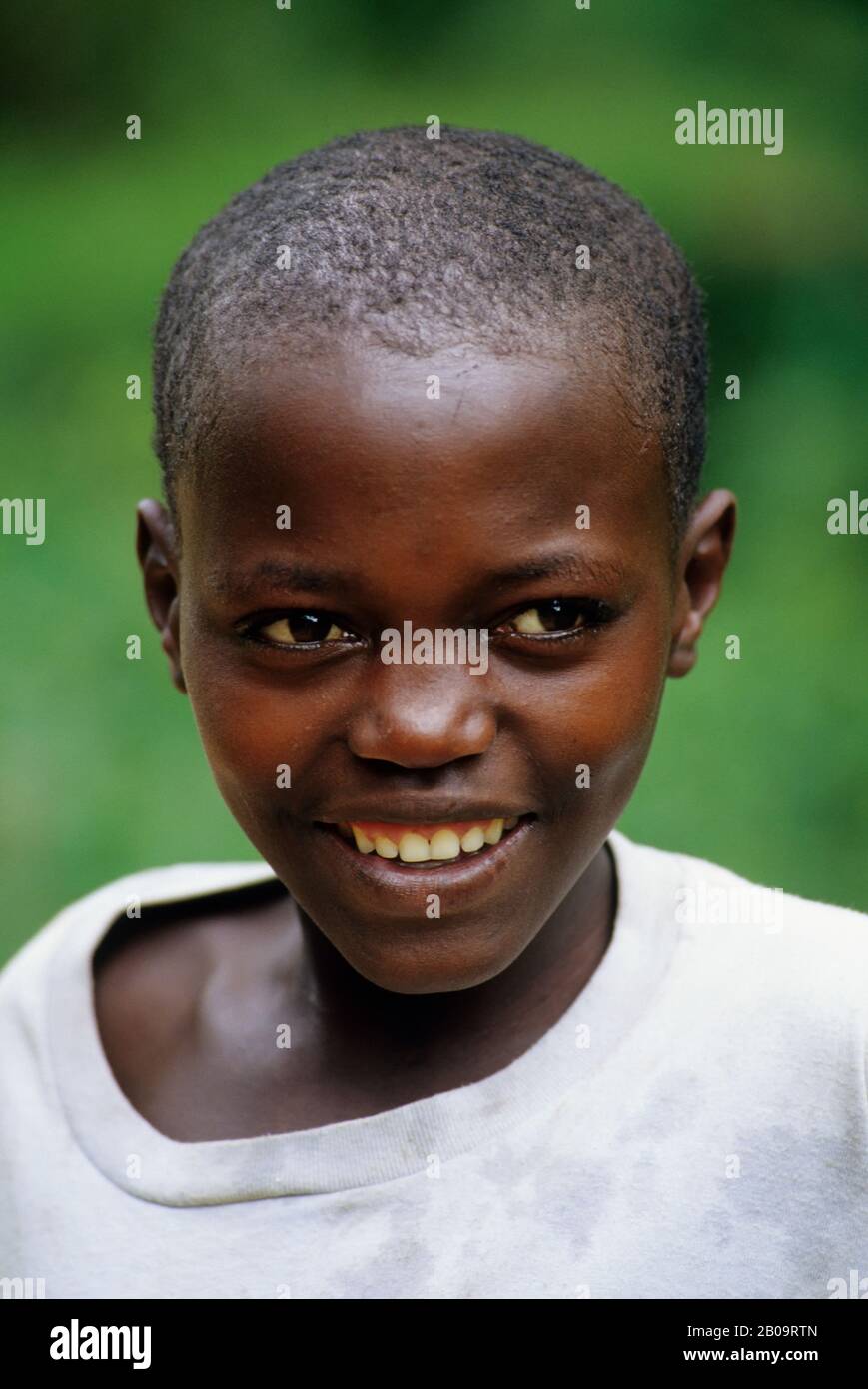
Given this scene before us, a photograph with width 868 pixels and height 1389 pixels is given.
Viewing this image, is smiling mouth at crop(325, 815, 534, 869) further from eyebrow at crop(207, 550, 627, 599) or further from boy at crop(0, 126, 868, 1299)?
eyebrow at crop(207, 550, 627, 599)

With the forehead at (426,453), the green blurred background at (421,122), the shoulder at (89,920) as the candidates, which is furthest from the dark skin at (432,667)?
the green blurred background at (421,122)

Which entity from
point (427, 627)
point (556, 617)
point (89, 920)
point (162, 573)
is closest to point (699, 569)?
point (556, 617)

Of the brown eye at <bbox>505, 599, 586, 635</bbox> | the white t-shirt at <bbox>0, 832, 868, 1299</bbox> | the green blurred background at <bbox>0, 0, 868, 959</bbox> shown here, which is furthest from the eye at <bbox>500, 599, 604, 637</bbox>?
the green blurred background at <bbox>0, 0, 868, 959</bbox>

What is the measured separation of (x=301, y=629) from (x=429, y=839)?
0.19 metres

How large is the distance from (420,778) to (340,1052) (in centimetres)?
40

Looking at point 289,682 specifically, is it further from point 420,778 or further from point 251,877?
point 251,877

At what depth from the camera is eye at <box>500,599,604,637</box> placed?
1184 millimetres

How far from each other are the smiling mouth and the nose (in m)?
0.08

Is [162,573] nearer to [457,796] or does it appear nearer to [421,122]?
[457,796]

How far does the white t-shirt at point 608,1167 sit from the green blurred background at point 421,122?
4.78 ft

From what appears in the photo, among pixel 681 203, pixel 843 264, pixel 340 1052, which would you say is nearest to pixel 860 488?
pixel 843 264

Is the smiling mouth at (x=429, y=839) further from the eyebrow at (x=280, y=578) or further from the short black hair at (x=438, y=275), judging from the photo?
the short black hair at (x=438, y=275)

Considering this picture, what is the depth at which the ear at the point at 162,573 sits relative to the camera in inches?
54.9

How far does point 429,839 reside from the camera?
1211 mm
